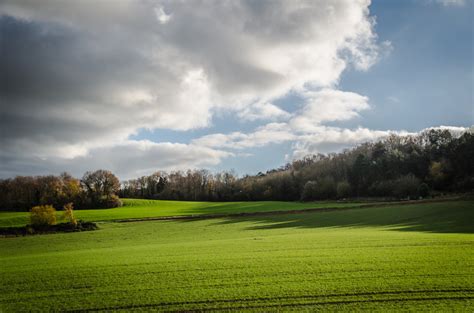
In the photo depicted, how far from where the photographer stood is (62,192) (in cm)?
8188

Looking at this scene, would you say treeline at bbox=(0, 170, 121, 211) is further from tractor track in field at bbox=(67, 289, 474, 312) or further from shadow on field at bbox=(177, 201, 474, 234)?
tractor track in field at bbox=(67, 289, 474, 312)

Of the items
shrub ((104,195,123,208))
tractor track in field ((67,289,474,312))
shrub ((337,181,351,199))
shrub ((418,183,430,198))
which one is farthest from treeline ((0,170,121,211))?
tractor track in field ((67,289,474,312))

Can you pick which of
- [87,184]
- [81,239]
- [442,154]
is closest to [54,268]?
[81,239]

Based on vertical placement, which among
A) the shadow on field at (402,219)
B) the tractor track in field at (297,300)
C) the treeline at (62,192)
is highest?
the treeline at (62,192)

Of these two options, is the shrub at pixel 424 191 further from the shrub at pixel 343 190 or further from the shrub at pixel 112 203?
the shrub at pixel 112 203

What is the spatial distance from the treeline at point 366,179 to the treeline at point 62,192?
39156 mm

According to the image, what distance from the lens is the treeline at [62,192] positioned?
78438 millimetres

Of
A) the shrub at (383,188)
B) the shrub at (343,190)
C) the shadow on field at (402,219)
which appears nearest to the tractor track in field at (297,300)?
the shadow on field at (402,219)

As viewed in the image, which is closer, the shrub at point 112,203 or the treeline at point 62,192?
the shrub at point 112,203

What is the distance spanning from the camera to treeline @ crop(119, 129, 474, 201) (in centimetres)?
7300

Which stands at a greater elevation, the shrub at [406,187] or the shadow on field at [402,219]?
the shrub at [406,187]

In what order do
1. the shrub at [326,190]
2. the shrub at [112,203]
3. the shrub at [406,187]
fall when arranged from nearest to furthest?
1. the shrub at [406,187]
2. the shrub at [112,203]
3. the shrub at [326,190]

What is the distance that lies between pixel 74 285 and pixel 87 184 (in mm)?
78499

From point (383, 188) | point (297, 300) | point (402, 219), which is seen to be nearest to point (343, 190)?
point (383, 188)
